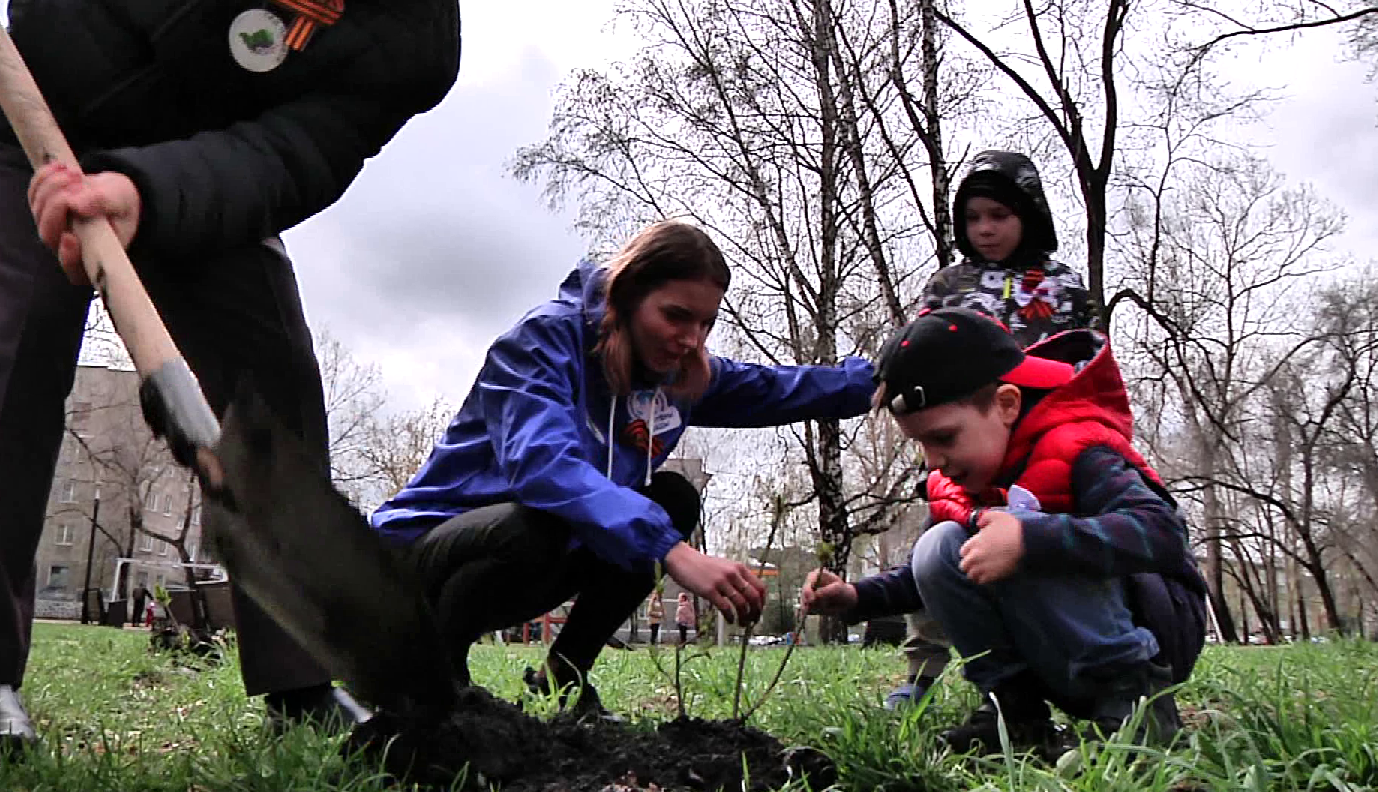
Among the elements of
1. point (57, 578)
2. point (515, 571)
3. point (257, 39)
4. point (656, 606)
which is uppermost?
point (257, 39)

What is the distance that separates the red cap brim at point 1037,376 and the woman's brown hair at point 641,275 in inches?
30.9

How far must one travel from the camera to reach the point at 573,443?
7.38ft

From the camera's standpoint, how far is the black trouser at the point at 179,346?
1971 mm

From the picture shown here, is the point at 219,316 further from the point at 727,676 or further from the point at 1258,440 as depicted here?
the point at 1258,440

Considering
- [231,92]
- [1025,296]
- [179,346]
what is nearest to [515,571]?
[179,346]

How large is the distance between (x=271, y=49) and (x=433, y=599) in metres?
1.30

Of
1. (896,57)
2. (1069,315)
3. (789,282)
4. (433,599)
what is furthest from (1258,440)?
(433,599)

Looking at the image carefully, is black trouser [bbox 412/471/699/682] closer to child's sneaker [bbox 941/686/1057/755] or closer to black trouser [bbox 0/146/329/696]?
black trouser [bbox 0/146/329/696]

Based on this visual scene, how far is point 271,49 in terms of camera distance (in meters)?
2.01

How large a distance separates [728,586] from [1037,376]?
76cm

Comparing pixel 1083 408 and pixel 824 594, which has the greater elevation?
pixel 1083 408

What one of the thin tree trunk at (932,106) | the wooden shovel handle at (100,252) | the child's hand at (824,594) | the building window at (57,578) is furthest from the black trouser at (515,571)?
the building window at (57,578)

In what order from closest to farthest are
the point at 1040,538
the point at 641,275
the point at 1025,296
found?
the point at 1040,538 → the point at 641,275 → the point at 1025,296

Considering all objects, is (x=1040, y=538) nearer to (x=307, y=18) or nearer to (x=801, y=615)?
(x=801, y=615)
